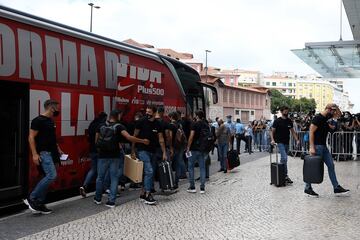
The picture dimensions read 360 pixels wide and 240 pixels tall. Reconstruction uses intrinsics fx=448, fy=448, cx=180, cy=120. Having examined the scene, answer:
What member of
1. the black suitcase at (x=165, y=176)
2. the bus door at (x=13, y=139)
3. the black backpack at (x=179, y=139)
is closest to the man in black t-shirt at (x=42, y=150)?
the bus door at (x=13, y=139)

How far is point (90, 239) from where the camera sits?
5684 millimetres

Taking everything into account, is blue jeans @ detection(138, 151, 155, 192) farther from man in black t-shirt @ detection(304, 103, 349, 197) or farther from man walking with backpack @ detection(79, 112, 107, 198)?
man in black t-shirt @ detection(304, 103, 349, 197)

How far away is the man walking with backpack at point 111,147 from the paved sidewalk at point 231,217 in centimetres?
49

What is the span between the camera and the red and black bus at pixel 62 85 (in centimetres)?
709

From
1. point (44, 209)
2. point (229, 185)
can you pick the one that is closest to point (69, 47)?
point (44, 209)

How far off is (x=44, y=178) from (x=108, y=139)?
3.95 ft

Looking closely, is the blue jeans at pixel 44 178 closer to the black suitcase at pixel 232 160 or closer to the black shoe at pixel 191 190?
the black shoe at pixel 191 190

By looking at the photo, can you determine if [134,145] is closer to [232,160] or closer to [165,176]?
[165,176]

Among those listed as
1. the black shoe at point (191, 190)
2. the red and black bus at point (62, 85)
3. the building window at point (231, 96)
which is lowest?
the black shoe at point (191, 190)

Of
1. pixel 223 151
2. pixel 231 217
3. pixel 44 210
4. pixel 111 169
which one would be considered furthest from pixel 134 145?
pixel 223 151

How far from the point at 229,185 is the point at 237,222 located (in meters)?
3.80

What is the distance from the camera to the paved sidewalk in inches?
233

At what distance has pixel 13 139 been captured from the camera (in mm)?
7211

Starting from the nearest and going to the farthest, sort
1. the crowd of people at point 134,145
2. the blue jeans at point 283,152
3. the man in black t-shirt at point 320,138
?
1. the crowd of people at point 134,145
2. the man in black t-shirt at point 320,138
3. the blue jeans at point 283,152
